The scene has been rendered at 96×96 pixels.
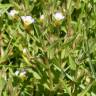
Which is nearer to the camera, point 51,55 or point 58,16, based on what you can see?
point 51,55

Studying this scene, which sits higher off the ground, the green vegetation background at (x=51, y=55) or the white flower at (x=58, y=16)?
the white flower at (x=58, y=16)

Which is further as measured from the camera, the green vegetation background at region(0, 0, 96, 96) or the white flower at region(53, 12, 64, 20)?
the white flower at region(53, 12, 64, 20)

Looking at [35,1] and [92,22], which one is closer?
[92,22]

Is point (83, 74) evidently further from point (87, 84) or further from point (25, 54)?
point (25, 54)

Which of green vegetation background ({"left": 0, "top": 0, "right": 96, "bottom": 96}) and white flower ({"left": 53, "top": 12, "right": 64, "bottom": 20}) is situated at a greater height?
white flower ({"left": 53, "top": 12, "right": 64, "bottom": 20})

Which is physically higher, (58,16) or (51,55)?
(58,16)

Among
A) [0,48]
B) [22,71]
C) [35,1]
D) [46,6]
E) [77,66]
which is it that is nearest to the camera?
[77,66]

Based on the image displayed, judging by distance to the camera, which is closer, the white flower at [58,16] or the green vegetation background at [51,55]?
the green vegetation background at [51,55]

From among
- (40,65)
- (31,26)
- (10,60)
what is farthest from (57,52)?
(10,60)
